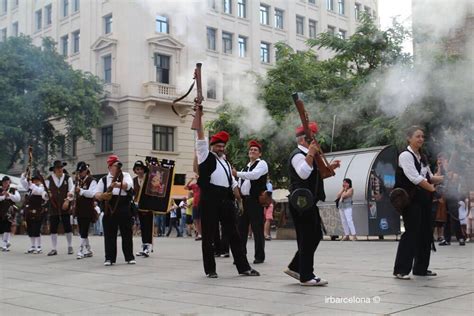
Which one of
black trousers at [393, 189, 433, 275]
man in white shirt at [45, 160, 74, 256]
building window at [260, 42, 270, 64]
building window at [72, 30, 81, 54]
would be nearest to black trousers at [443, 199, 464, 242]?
black trousers at [393, 189, 433, 275]

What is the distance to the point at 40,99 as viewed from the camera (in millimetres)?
29984

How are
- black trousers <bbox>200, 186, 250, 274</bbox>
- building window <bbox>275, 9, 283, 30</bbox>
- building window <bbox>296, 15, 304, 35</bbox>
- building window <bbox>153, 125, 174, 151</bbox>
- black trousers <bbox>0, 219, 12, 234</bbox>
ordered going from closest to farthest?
black trousers <bbox>200, 186, 250, 274</bbox>, black trousers <bbox>0, 219, 12, 234</bbox>, building window <bbox>275, 9, 283, 30</bbox>, building window <bbox>296, 15, 304, 35</bbox>, building window <bbox>153, 125, 174, 151</bbox>

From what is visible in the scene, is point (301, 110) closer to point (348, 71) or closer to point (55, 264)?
point (55, 264)

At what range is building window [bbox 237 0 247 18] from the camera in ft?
81.5

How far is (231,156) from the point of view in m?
25.3

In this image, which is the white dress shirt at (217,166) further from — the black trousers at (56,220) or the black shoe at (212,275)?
the black trousers at (56,220)

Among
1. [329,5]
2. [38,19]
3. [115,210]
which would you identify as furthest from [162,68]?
[115,210]

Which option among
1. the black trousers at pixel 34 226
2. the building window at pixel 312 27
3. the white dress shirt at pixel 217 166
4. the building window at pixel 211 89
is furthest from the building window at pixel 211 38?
the white dress shirt at pixel 217 166

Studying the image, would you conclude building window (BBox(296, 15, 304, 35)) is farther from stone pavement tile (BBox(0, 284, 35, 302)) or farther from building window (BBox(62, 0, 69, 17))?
stone pavement tile (BBox(0, 284, 35, 302))

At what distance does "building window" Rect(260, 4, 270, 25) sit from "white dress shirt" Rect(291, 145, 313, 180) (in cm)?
2144

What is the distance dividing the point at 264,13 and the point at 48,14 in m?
16.9

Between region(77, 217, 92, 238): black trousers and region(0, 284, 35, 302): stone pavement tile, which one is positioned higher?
region(77, 217, 92, 238): black trousers

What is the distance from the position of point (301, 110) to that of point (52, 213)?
298 inches

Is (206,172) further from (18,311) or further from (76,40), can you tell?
(76,40)
